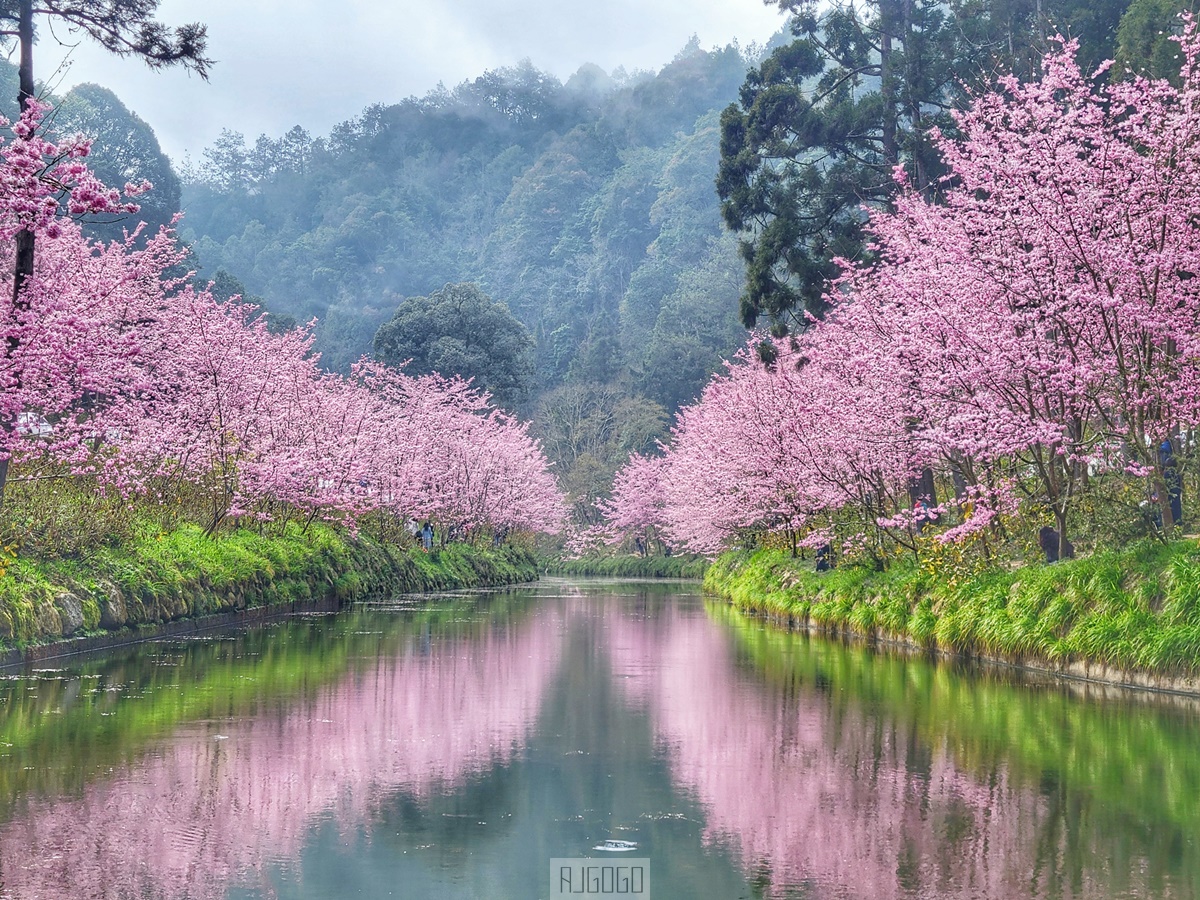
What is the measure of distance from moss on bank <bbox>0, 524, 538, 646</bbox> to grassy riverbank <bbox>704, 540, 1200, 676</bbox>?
37.8ft

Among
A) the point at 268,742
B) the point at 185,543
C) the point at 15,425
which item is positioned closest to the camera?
the point at 268,742

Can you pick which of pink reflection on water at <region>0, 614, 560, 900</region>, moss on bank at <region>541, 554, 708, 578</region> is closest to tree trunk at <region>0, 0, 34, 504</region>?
pink reflection on water at <region>0, 614, 560, 900</region>

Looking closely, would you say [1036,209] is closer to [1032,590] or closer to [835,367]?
[1032,590]

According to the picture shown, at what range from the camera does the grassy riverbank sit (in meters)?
14.9

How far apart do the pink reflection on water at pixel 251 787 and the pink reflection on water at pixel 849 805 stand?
66.4 inches

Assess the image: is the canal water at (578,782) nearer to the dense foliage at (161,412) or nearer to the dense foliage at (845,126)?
the dense foliage at (161,412)

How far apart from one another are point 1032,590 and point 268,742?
10.8m

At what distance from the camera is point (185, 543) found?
25047mm

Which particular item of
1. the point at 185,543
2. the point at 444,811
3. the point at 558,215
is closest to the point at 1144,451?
the point at 444,811

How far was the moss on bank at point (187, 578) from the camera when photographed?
59.5 ft

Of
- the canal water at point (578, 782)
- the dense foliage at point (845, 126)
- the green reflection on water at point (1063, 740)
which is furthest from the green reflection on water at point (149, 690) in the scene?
the dense foliage at point (845, 126)

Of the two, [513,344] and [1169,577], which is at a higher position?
[513,344]

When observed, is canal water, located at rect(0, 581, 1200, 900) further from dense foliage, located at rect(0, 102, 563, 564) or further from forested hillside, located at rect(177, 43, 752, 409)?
forested hillside, located at rect(177, 43, 752, 409)

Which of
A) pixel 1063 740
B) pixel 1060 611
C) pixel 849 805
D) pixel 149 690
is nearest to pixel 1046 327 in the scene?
pixel 1060 611
